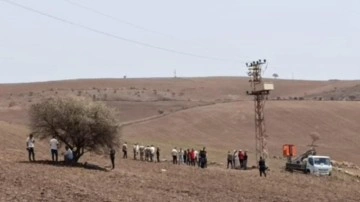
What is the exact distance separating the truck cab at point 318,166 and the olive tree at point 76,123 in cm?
2167

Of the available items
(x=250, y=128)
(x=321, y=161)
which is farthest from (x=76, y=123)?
(x=250, y=128)

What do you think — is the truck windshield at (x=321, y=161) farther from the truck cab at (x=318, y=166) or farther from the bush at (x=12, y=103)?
the bush at (x=12, y=103)

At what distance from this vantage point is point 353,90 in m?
167

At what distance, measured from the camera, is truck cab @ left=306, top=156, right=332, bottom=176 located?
61125 mm

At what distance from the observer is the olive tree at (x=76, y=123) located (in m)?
43.9

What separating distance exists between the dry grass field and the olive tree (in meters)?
2.32

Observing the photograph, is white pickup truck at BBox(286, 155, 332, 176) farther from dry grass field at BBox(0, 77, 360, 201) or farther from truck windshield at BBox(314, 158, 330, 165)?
dry grass field at BBox(0, 77, 360, 201)

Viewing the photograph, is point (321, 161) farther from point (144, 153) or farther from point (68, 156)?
point (68, 156)

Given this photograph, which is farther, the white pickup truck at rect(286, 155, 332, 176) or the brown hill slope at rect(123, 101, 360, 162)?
the brown hill slope at rect(123, 101, 360, 162)

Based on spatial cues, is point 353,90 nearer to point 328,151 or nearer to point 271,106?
point 271,106

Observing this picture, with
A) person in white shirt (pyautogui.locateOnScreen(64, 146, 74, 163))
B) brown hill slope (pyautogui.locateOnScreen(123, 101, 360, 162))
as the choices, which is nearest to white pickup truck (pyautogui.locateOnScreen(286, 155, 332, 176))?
brown hill slope (pyautogui.locateOnScreen(123, 101, 360, 162))

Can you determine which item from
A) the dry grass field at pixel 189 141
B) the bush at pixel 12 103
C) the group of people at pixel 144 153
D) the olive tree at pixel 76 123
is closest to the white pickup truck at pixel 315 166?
the dry grass field at pixel 189 141

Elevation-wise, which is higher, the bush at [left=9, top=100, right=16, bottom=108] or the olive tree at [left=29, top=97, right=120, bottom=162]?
the olive tree at [left=29, top=97, right=120, bottom=162]

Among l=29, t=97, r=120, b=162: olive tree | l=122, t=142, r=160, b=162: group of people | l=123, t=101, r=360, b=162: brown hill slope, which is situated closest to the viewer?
l=29, t=97, r=120, b=162: olive tree
